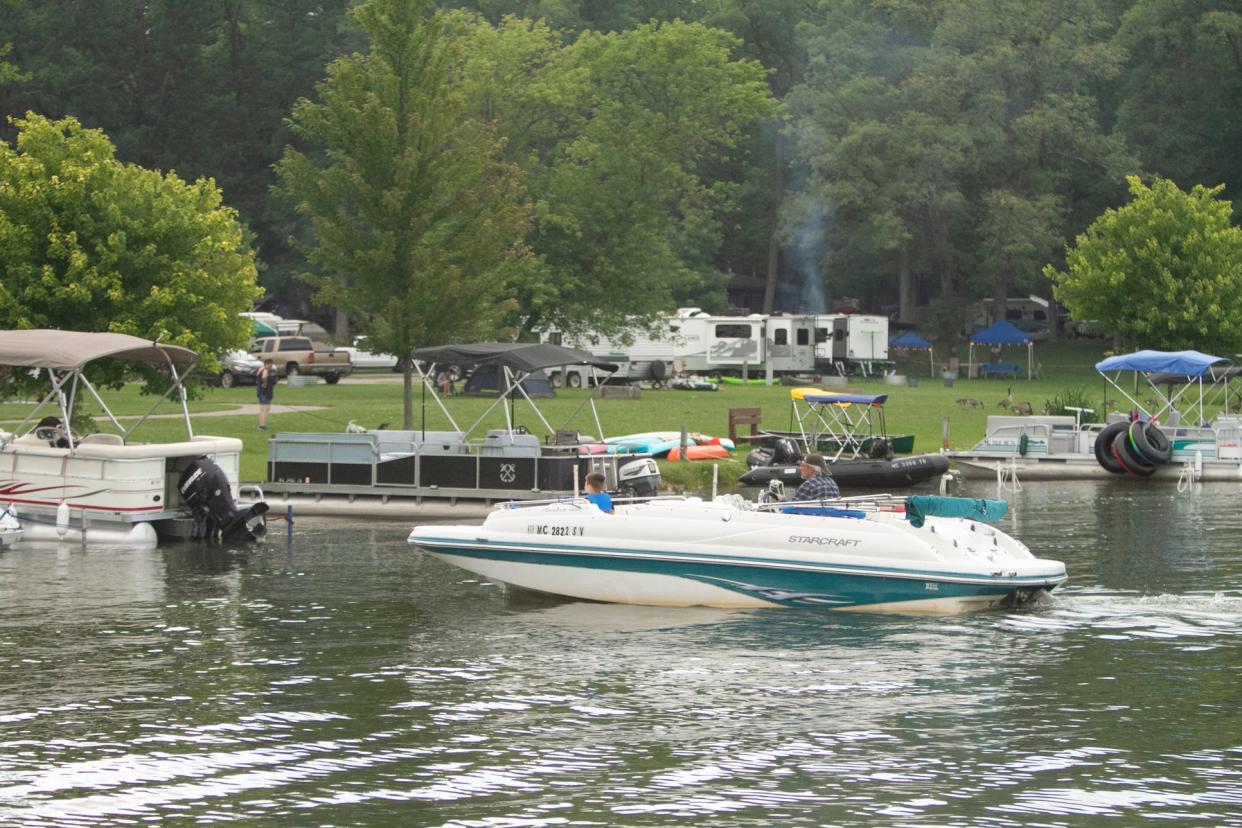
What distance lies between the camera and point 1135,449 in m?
41.3

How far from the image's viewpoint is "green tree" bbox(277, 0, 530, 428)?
3969 cm

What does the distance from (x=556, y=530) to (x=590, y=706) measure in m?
5.85

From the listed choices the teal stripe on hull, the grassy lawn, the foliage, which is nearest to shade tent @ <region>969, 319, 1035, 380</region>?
the grassy lawn

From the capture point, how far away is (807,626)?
20.6 metres

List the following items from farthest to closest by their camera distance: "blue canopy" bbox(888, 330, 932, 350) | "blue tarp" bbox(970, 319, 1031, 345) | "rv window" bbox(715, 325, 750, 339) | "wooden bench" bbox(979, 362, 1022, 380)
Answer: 1. "blue canopy" bbox(888, 330, 932, 350)
2. "blue tarp" bbox(970, 319, 1031, 345)
3. "wooden bench" bbox(979, 362, 1022, 380)
4. "rv window" bbox(715, 325, 750, 339)

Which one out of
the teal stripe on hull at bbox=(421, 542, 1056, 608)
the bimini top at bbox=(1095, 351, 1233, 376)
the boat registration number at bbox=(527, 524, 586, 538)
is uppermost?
the bimini top at bbox=(1095, 351, 1233, 376)

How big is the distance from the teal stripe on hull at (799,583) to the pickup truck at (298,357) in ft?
149

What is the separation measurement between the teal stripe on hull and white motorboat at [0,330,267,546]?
8231 millimetres

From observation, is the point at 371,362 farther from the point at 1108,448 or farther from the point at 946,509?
the point at 946,509

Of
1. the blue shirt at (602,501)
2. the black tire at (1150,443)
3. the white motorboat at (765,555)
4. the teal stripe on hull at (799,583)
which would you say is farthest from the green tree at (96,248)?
the black tire at (1150,443)

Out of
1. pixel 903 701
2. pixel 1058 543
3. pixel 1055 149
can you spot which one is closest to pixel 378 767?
pixel 903 701

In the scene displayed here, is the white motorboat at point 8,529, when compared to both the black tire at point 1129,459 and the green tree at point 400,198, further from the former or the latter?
the black tire at point 1129,459

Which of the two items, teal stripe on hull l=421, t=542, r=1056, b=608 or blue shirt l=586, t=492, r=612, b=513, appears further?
blue shirt l=586, t=492, r=612, b=513

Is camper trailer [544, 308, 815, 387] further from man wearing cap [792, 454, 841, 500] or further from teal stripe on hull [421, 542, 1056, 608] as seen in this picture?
teal stripe on hull [421, 542, 1056, 608]
